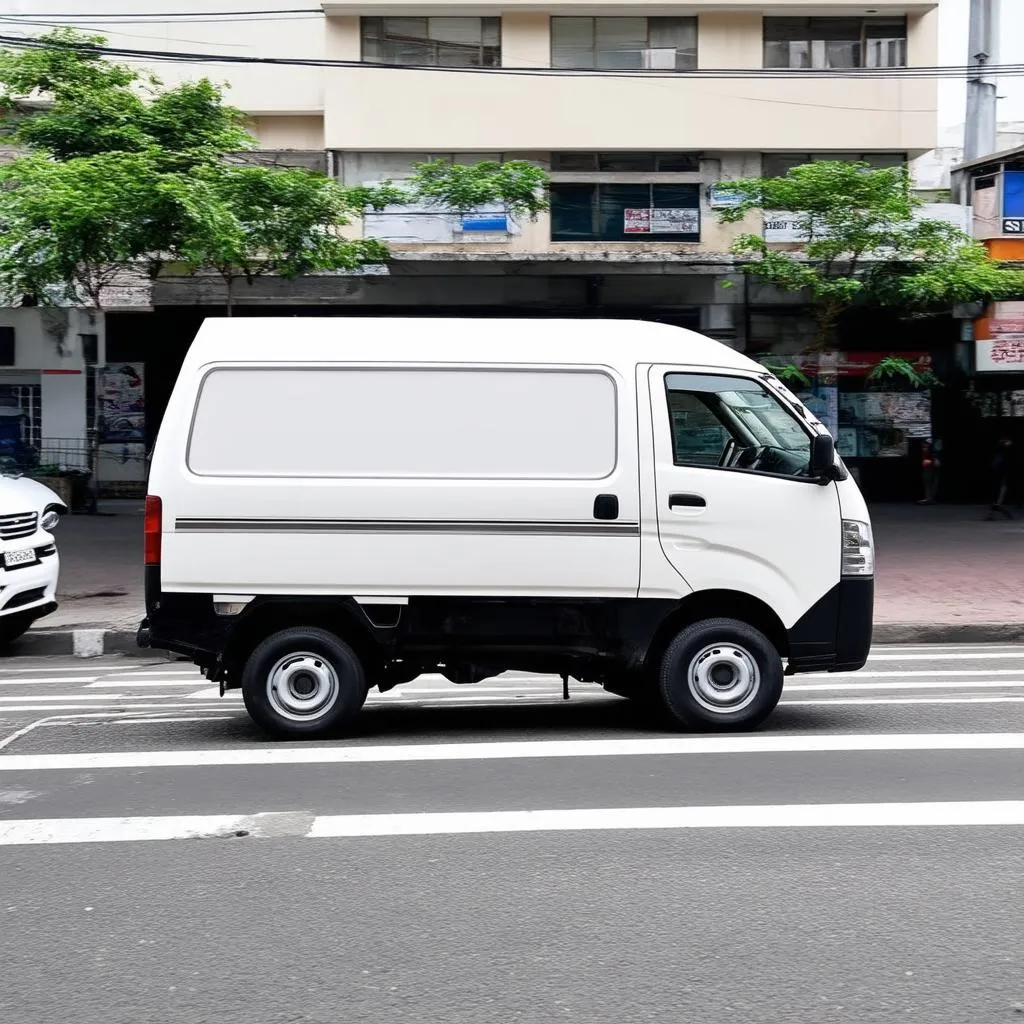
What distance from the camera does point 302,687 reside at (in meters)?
7.66

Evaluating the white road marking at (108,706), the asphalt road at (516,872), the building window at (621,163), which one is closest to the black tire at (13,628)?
the white road marking at (108,706)

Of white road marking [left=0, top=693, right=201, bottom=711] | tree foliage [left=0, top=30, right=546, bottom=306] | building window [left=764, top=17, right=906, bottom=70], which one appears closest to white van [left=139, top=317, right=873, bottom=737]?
white road marking [left=0, top=693, right=201, bottom=711]

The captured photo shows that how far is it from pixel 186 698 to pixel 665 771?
14.0 feet

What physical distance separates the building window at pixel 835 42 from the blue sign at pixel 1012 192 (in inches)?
143

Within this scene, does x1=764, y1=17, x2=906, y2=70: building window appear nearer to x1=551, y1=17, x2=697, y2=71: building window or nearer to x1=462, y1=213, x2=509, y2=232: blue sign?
x1=551, y1=17, x2=697, y2=71: building window

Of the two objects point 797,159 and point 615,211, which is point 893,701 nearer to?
point 615,211

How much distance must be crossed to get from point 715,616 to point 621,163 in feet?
65.8

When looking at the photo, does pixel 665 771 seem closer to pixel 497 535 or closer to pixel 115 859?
pixel 497 535

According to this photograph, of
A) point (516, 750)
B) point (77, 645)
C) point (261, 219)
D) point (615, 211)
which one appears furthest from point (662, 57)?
point (516, 750)

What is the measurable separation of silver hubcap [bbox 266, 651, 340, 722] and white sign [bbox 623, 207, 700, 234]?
20.1 metres

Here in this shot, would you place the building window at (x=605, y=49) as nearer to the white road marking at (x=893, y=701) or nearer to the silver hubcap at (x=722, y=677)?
the white road marking at (x=893, y=701)

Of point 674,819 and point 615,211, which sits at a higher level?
point 615,211

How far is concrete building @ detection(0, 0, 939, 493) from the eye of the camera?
2589 cm

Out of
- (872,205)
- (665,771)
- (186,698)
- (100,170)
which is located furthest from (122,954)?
(872,205)
